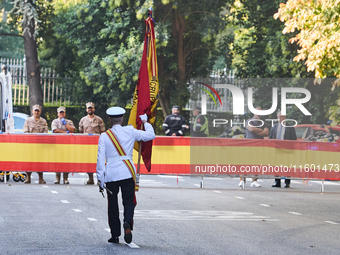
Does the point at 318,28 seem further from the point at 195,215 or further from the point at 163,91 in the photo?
the point at 163,91

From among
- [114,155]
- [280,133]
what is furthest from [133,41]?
[114,155]

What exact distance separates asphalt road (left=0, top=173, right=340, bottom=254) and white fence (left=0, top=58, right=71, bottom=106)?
1490cm

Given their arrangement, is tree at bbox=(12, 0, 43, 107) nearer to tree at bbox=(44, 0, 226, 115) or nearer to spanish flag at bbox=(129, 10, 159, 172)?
tree at bbox=(44, 0, 226, 115)

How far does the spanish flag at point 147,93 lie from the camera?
9984 mm

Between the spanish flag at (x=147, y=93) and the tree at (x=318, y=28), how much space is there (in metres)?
7.36

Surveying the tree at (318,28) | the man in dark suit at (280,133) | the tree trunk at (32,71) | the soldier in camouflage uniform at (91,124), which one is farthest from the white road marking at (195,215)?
the tree trunk at (32,71)

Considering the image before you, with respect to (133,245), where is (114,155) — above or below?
above

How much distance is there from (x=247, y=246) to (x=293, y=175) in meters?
7.46

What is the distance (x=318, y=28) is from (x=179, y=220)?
29.6ft

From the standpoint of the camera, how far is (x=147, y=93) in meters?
10.2

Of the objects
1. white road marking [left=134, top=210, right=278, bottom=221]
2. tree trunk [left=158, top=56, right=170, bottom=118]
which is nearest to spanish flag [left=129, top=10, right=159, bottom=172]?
white road marking [left=134, top=210, right=278, bottom=221]

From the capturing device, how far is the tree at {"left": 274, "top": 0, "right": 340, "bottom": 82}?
1720 centimetres

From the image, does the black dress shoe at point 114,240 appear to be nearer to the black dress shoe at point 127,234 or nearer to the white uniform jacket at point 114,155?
the black dress shoe at point 127,234

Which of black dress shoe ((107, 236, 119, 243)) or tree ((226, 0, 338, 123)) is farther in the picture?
tree ((226, 0, 338, 123))
